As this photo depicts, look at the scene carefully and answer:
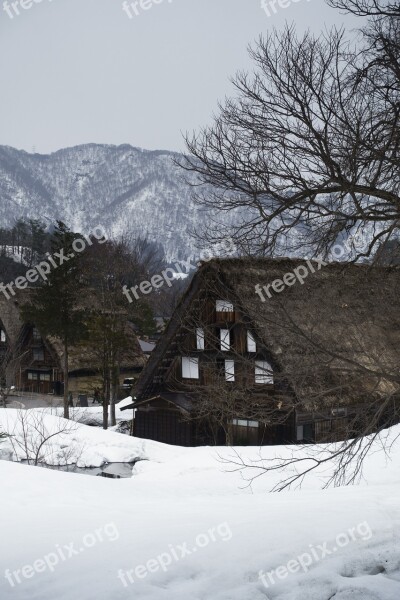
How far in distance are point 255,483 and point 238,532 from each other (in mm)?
7644

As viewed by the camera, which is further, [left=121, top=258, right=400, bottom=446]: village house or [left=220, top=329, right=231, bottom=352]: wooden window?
[left=121, top=258, right=400, bottom=446]: village house

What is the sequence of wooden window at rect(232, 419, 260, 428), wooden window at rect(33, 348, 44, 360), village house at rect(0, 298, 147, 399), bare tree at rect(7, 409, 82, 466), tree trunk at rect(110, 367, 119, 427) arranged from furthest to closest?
wooden window at rect(33, 348, 44, 360)
village house at rect(0, 298, 147, 399)
tree trunk at rect(110, 367, 119, 427)
wooden window at rect(232, 419, 260, 428)
bare tree at rect(7, 409, 82, 466)

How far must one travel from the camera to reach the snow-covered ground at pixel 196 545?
590cm

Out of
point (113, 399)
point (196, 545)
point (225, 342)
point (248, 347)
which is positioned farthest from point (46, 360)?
point (196, 545)

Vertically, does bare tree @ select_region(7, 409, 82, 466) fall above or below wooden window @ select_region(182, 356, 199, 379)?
below

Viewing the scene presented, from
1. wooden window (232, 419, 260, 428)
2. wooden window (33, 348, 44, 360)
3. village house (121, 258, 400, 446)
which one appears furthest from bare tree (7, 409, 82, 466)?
wooden window (33, 348, 44, 360)

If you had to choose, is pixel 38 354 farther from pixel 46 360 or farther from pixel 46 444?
pixel 46 444

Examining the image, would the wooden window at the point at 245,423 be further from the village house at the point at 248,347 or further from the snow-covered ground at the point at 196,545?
the snow-covered ground at the point at 196,545

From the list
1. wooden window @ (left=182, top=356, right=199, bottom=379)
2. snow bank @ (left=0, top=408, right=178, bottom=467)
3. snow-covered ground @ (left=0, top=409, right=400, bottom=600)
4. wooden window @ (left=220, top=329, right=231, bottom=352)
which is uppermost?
wooden window @ (left=220, top=329, right=231, bottom=352)

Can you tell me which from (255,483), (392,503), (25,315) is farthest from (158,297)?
(392,503)

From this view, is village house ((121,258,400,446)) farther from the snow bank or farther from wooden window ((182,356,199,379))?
the snow bank

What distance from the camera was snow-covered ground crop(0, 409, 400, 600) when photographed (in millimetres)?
5898

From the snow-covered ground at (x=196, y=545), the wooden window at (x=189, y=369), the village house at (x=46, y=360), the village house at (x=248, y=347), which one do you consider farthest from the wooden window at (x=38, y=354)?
the snow-covered ground at (x=196, y=545)

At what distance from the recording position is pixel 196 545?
23.4 feet
